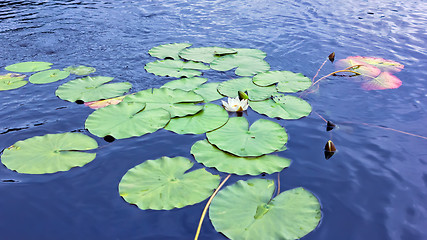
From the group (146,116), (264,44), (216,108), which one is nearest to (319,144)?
(216,108)

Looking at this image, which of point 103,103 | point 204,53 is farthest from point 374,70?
point 103,103

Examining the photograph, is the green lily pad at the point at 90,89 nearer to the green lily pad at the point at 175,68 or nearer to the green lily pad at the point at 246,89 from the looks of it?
the green lily pad at the point at 175,68

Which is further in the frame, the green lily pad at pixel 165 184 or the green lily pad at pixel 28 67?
the green lily pad at pixel 28 67

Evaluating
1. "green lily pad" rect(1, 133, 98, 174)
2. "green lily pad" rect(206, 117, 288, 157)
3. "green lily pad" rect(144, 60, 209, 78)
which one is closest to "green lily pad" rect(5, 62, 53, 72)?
"green lily pad" rect(144, 60, 209, 78)

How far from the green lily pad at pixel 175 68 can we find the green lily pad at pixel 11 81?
5.59 feet

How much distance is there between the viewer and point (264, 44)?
5.72 meters

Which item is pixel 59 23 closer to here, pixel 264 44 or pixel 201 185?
pixel 264 44

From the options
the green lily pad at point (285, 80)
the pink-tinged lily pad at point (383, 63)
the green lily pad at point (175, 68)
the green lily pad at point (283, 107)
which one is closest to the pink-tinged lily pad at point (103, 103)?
the green lily pad at point (175, 68)

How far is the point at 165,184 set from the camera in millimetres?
2555

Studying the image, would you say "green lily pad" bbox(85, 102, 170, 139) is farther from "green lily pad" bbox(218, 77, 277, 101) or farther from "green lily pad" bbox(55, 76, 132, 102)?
"green lily pad" bbox(218, 77, 277, 101)

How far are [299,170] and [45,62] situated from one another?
4186mm

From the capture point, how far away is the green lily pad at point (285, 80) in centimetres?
413

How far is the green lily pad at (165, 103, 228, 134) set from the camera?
330 centimetres

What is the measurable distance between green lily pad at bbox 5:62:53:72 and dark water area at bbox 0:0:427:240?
178 mm
